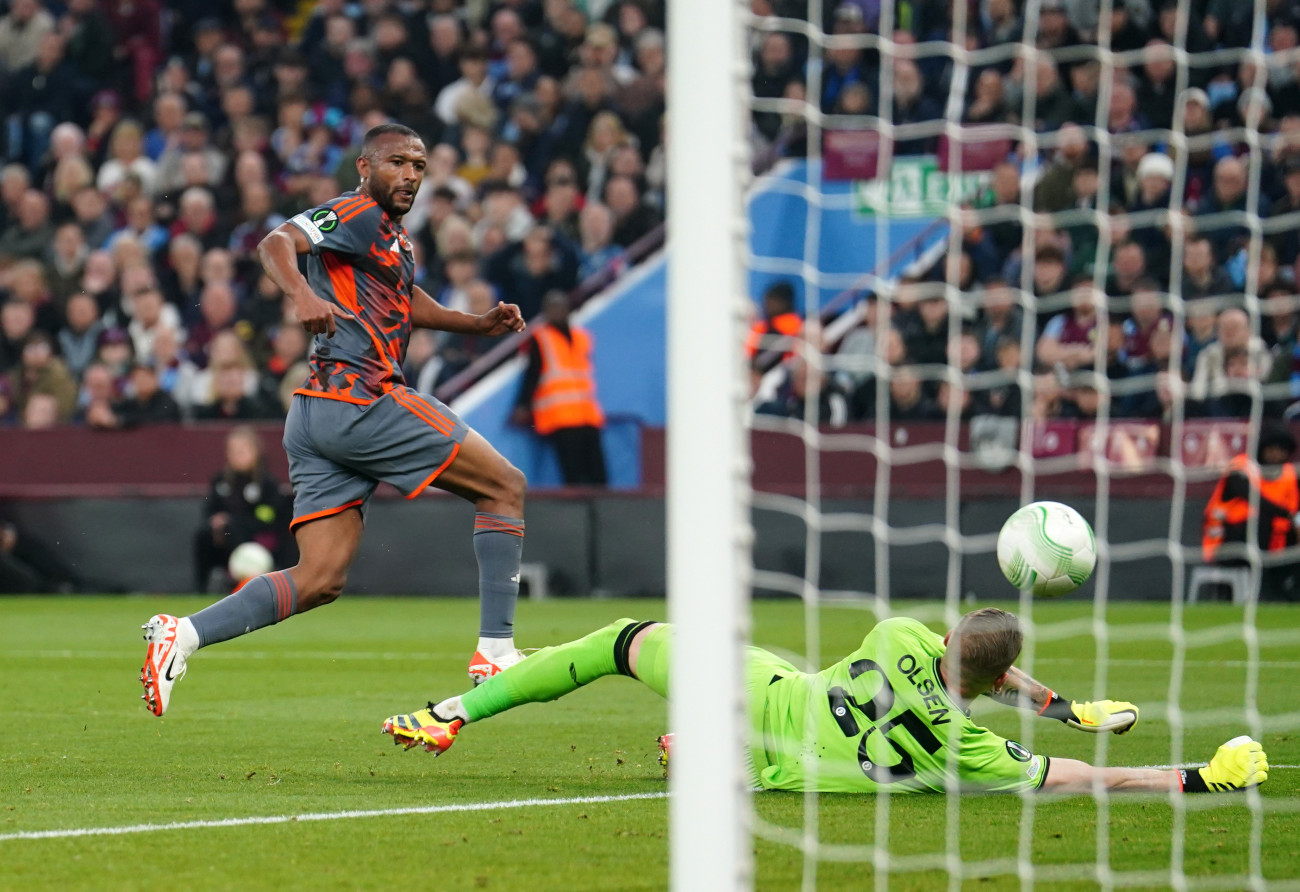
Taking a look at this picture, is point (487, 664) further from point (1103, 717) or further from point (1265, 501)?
point (1265, 501)

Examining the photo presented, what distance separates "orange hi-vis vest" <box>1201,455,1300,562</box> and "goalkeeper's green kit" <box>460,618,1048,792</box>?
7.48 meters

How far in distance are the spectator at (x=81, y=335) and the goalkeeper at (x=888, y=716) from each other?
11.4 metres

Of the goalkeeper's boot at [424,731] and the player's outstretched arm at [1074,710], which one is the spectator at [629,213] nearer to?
the player's outstretched arm at [1074,710]

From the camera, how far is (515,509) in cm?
616

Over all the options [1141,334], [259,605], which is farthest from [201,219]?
[259,605]

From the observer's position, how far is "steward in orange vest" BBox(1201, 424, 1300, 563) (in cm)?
1202

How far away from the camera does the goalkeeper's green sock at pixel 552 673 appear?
5.20m

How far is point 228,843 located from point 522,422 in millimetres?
10571

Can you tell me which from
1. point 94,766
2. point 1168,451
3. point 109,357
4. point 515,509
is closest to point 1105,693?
point 515,509

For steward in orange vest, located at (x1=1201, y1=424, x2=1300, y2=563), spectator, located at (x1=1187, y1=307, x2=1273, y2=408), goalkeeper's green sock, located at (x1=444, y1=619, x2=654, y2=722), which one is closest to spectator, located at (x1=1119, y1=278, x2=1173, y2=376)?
spectator, located at (x1=1187, y1=307, x2=1273, y2=408)

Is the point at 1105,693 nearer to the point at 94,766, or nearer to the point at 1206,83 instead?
the point at 94,766

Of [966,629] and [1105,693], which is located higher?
[966,629]

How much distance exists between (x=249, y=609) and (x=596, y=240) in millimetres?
10351

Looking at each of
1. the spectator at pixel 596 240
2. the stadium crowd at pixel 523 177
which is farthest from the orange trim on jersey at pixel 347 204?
the spectator at pixel 596 240
